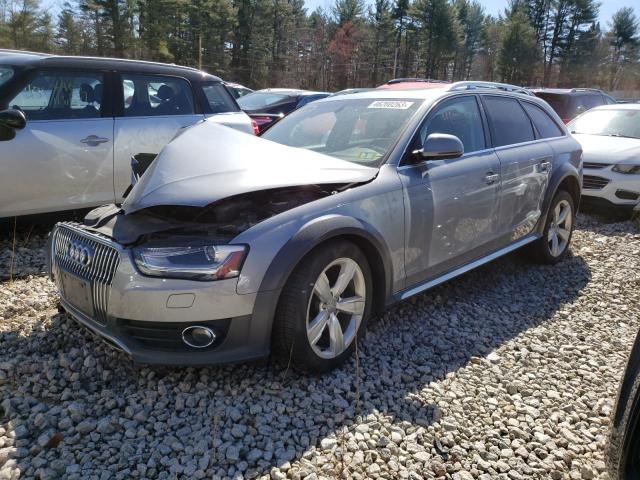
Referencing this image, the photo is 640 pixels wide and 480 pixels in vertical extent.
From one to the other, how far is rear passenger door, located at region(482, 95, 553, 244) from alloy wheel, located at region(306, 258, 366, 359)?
1.74 m

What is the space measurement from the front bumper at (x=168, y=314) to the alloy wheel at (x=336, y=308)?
0.32 meters

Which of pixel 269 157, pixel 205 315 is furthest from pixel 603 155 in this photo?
pixel 205 315

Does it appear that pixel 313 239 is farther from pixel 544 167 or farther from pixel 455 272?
pixel 544 167

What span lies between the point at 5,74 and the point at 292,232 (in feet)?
11.9

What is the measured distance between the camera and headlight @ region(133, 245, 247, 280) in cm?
255

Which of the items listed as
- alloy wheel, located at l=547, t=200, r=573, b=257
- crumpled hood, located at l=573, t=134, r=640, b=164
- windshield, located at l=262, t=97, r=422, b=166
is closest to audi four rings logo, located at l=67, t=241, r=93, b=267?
windshield, located at l=262, t=97, r=422, b=166

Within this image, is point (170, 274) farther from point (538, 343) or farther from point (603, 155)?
point (603, 155)

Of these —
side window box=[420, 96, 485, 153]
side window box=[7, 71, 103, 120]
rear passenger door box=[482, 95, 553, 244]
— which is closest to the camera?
side window box=[420, 96, 485, 153]

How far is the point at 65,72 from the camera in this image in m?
4.99

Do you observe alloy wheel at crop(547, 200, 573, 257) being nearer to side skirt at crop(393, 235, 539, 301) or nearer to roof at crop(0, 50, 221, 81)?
side skirt at crop(393, 235, 539, 301)

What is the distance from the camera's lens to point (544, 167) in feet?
15.7

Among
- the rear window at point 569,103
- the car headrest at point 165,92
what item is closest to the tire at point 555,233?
the car headrest at point 165,92

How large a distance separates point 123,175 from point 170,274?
122 inches

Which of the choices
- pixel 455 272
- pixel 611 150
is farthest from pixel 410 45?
pixel 455 272
